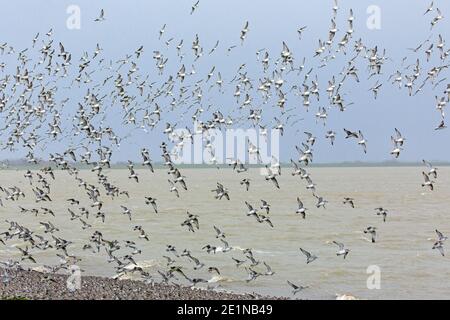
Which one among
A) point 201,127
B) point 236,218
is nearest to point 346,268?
point 201,127

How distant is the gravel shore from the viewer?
28.0m

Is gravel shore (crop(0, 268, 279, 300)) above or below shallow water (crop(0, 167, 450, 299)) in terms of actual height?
above

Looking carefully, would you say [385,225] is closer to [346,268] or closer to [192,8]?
[346,268]

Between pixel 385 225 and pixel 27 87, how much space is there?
46773 millimetres

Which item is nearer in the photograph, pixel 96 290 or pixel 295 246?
pixel 96 290

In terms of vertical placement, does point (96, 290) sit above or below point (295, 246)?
above

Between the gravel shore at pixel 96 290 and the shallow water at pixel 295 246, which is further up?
the gravel shore at pixel 96 290

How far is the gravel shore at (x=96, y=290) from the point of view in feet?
91.7

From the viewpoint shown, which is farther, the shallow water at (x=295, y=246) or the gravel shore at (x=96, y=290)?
the shallow water at (x=295, y=246)

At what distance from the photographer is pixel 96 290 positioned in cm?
2964

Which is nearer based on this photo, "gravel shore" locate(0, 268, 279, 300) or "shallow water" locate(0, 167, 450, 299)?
"gravel shore" locate(0, 268, 279, 300)
